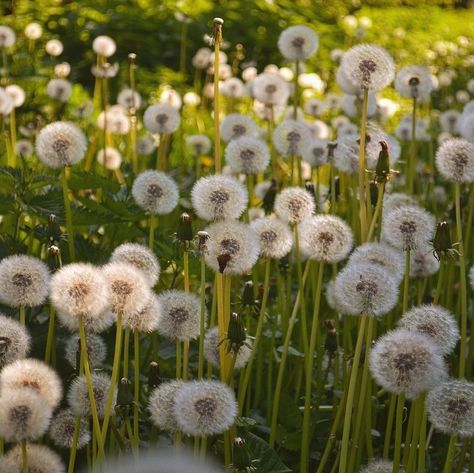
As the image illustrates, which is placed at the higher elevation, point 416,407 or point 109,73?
point 109,73

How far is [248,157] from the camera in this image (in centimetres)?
245

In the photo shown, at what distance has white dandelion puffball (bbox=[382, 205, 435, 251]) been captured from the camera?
188cm

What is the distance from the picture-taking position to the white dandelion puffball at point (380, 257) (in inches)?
73.6

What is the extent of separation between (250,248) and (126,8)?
19.8 feet

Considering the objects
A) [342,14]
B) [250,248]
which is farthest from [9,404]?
[342,14]

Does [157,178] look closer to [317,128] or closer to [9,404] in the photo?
[9,404]

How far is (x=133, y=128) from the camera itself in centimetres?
347

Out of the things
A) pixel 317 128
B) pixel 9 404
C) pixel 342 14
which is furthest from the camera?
pixel 342 14

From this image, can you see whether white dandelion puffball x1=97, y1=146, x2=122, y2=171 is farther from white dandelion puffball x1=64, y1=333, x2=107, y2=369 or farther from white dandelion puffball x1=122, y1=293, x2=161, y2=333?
white dandelion puffball x1=122, y1=293, x2=161, y2=333

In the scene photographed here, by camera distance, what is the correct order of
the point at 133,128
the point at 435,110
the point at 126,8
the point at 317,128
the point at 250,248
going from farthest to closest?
the point at 126,8 < the point at 435,110 < the point at 317,128 < the point at 133,128 < the point at 250,248

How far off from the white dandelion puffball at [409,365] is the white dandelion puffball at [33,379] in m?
0.52

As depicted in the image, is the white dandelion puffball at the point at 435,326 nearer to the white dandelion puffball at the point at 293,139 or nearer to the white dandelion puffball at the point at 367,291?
the white dandelion puffball at the point at 367,291

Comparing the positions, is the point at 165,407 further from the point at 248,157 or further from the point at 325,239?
the point at 248,157

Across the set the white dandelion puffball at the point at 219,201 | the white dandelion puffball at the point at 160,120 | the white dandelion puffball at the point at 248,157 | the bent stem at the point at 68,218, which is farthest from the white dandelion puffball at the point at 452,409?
the white dandelion puffball at the point at 160,120
